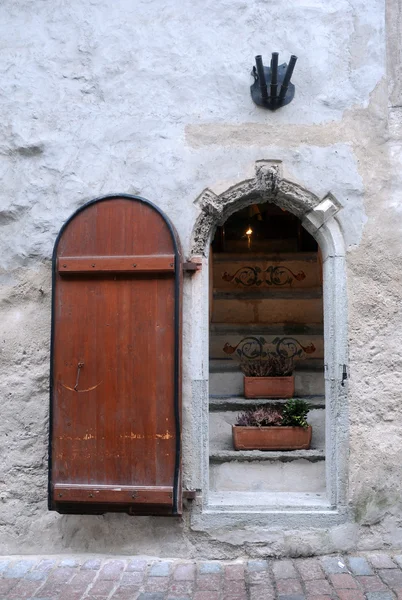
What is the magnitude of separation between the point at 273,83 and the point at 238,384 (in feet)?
9.13

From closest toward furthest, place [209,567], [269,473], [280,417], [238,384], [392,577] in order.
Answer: [392,577] → [209,567] → [269,473] → [280,417] → [238,384]

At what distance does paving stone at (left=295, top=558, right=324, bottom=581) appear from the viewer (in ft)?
11.5

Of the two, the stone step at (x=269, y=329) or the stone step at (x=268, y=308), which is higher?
the stone step at (x=268, y=308)

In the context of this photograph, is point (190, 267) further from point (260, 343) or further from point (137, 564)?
point (260, 343)

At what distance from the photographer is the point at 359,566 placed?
362cm

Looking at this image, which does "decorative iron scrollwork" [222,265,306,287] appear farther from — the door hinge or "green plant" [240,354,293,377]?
the door hinge

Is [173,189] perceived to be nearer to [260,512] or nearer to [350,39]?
[350,39]

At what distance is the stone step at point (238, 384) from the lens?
5516 mm

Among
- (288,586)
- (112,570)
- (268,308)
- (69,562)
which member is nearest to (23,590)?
(69,562)

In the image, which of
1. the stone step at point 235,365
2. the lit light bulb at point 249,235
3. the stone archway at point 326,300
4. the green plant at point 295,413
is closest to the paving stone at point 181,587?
the stone archway at point 326,300

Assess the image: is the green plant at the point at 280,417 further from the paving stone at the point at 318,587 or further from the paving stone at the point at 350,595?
the paving stone at the point at 350,595

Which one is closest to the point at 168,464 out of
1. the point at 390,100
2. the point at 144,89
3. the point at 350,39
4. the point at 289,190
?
the point at 289,190

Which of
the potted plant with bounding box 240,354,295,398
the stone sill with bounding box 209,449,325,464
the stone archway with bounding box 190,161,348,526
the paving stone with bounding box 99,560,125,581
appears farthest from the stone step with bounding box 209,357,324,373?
the paving stone with bounding box 99,560,125,581

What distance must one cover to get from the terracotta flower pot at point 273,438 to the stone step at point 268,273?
227cm
